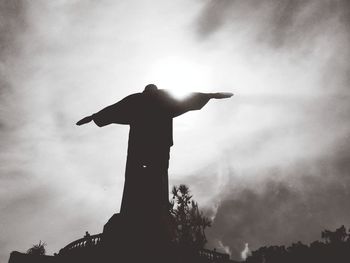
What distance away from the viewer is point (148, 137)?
23.3 ft

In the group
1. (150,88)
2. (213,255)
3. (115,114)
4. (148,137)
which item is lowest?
(213,255)

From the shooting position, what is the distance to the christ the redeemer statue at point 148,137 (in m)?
6.23

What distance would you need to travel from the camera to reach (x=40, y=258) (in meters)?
6.61

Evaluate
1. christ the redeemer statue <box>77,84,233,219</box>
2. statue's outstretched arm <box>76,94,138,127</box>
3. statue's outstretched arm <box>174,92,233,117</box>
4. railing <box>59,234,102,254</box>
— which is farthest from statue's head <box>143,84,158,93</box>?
railing <box>59,234,102,254</box>

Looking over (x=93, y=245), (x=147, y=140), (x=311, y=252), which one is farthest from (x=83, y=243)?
(x=311, y=252)

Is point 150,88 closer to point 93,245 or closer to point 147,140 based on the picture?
point 147,140

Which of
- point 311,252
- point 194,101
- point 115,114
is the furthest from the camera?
point 311,252

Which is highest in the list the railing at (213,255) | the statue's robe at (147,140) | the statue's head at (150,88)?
the statue's head at (150,88)

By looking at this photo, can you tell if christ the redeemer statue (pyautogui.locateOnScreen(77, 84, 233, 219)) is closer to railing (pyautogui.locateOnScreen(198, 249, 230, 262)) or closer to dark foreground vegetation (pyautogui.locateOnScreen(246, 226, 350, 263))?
railing (pyautogui.locateOnScreen(198, 249, 230, 262))

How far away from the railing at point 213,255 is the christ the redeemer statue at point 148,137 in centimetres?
128

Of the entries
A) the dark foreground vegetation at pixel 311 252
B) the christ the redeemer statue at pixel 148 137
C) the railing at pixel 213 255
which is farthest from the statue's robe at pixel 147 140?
the dark foreground vegetation at pixel 311 252

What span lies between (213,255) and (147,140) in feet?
10.3

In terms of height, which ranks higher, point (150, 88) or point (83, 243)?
point (150, 88)

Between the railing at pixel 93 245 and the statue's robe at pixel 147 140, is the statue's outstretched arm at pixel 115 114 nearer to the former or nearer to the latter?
the statue's robe at pixel 147 140
